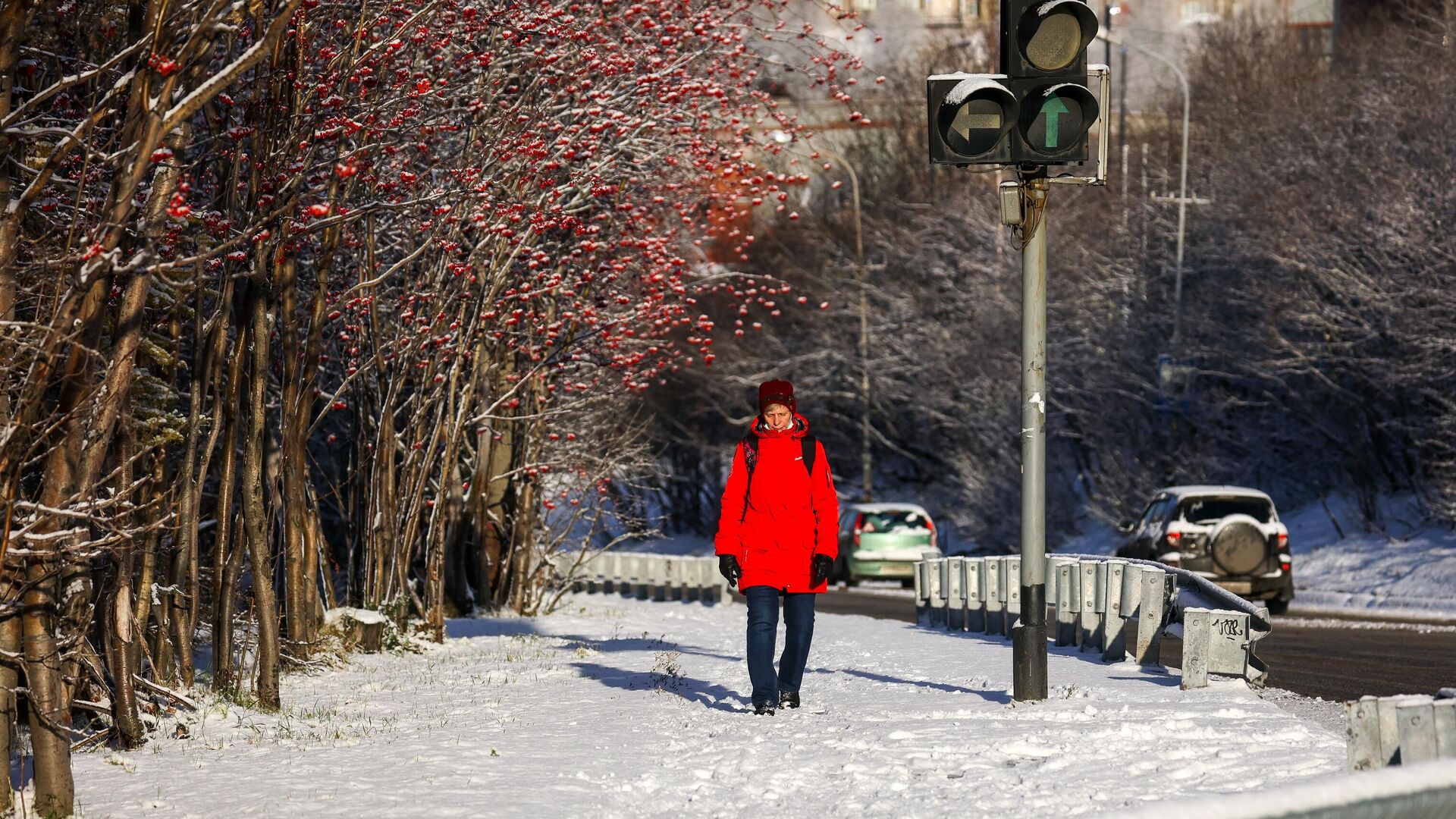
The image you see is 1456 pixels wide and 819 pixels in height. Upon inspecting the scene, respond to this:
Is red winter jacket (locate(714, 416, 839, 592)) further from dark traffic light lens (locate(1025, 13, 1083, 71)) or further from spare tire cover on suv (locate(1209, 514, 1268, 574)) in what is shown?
spare tire cover on suv (locate(1209, 514, 1268, 574))

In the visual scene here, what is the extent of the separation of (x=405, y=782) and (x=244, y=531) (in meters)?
3.74

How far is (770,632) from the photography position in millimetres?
10859

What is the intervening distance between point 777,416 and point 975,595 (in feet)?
27.6

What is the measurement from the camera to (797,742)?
387 inches

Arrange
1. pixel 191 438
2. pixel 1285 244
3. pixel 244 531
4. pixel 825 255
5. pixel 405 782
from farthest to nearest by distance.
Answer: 1. pixel 825 255
2. pixel 1285 244
3. pixel 244 531
4. pixel 191 438
5. pixel 405 782

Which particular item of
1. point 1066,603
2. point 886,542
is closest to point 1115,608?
point 1066,603

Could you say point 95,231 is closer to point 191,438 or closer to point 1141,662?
point 191,438

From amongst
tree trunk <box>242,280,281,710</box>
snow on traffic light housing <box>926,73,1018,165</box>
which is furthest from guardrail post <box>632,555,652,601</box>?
snow on traffic light housing <box>926,73,1018,165</box>

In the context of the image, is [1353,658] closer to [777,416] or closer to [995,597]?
[995,597]

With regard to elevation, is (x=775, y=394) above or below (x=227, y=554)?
above

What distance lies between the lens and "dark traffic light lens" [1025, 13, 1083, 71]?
10.3 meters

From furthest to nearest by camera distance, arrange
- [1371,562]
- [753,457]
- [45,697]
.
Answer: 1. [1371,562]
2. [753,457]
3. [45,697]

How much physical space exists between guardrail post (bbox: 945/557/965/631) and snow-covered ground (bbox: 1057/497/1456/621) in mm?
7085

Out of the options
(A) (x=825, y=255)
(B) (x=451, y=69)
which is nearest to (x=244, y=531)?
(B) (x=451, y=69)
